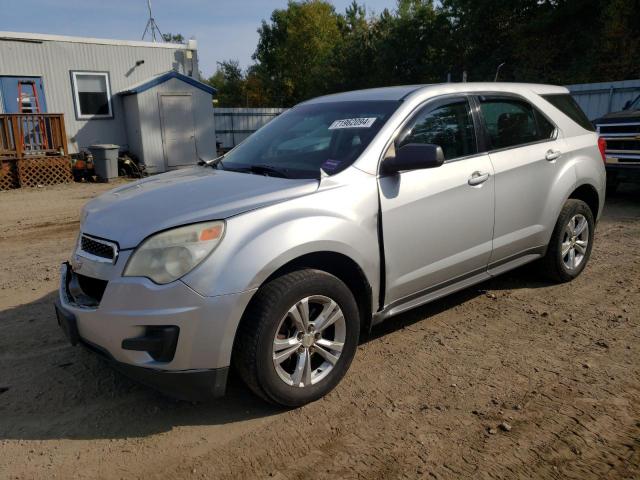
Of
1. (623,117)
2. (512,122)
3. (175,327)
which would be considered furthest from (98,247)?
(623,117)

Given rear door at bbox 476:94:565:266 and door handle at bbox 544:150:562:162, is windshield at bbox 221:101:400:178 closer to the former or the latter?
rear door at bbox 476:94:565:266

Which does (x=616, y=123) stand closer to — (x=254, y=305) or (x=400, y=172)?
(x=400, y=172)

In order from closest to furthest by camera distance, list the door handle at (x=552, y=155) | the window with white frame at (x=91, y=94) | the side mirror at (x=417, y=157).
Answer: the side mirror at (x=417, y=157)
the door handle at (x=552, y=155)
the window with white frame at (x=91, y=94)

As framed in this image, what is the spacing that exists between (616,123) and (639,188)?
2.53 meters

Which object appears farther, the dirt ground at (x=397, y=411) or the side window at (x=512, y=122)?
the side window at (x=512, y=122)

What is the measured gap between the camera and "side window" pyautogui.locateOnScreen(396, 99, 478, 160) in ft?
11.6

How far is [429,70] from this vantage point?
30562mm

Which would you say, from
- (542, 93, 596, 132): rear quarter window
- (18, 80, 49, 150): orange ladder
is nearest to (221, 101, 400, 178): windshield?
(542, 93, 596, 132): rear quarter window

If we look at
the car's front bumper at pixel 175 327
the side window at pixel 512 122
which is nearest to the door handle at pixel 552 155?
the side window at pixel 512 122

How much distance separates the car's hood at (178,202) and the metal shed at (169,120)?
13.0 metres

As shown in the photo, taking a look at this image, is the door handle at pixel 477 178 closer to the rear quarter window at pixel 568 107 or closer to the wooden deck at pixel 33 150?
the rear quarter window at pixel 568 107

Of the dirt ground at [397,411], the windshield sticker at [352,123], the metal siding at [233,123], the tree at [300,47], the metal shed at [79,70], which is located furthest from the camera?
the tree at [300,47]

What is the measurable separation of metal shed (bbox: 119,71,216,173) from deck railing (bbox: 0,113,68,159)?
2260 mm

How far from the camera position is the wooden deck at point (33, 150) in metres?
13.0
